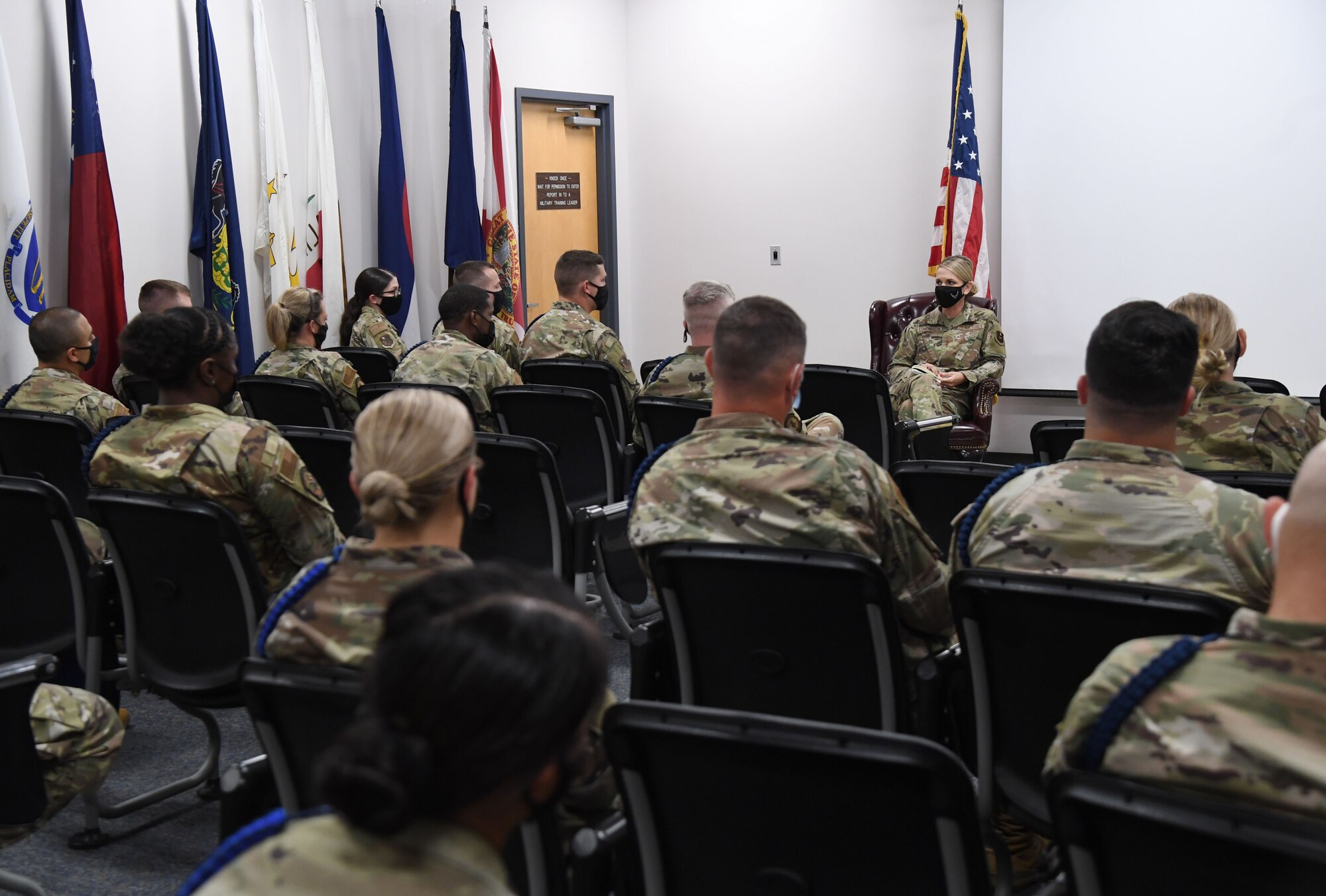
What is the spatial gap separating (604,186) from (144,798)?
23.3 ft

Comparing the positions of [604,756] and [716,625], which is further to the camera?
[716,625]

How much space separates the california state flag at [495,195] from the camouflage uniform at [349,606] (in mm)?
6474

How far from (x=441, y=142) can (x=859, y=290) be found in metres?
3.05

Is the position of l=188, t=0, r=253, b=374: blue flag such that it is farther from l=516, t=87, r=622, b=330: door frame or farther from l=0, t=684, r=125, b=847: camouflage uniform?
l=0, t=684, r=125, b=847: camouflage uniform

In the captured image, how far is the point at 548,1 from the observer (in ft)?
28.7

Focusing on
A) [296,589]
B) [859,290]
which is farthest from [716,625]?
[859,290]

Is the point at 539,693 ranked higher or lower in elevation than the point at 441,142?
lower

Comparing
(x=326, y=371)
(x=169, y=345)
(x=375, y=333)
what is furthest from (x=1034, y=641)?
(x=375, y=333)

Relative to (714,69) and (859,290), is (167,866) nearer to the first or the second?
(859,290)

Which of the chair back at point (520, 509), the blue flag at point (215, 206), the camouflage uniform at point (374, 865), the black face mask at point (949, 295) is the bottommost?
the chair back at point (520, 509)

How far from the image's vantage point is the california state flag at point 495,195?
8242mm

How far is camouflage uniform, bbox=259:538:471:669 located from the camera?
177 cm

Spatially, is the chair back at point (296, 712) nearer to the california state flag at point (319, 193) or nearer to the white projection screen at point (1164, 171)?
the california state flag at point (319, 193)

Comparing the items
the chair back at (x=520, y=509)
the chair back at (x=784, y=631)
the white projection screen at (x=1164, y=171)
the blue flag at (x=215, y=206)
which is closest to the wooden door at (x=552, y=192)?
the blue flag at (x=215, y=206)
